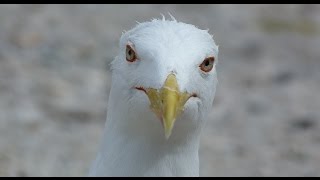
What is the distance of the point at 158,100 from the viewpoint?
4.37 m

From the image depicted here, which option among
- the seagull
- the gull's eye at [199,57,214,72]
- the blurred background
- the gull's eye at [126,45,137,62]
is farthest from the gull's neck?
the blurred background

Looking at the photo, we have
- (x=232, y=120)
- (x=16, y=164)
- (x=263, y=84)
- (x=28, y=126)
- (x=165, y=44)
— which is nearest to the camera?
(x=165, y=44)

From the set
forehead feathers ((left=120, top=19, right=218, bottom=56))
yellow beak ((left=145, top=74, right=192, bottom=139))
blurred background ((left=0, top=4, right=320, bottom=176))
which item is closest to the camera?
yellow beak ((left=145, top=74, right=192, bottom=139))

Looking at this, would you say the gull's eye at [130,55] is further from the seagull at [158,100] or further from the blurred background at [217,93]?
the blurred background at [217,93]

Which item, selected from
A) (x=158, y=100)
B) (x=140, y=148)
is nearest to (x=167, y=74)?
(x=158, y=100)

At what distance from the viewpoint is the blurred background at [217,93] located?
26.9ft

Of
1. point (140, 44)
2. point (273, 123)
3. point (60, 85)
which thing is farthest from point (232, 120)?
point (140, 44)

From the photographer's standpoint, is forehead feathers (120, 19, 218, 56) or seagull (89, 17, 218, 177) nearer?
seagull (89, 17, 218, 177)

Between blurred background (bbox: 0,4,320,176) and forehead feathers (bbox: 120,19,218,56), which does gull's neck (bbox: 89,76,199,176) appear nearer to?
forehead feathers (bbox: 120,19,218,56)

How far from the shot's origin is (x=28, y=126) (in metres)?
8.31

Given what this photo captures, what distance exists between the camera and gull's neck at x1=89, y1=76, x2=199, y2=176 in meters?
4.65

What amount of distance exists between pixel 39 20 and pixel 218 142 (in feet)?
8.77

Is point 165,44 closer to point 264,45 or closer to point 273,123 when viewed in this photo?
point 273,123

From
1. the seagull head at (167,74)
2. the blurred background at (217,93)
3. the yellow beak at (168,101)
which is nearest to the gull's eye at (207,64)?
the seagull head at (167,74)
